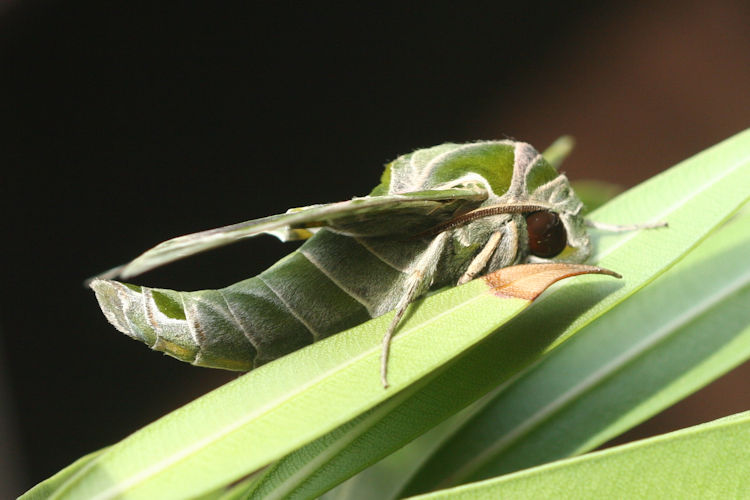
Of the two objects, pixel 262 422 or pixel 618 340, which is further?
pixel 618 340

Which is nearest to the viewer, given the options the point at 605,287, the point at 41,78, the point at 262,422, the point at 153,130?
the point at 262,422

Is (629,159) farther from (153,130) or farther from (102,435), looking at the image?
(102,435)

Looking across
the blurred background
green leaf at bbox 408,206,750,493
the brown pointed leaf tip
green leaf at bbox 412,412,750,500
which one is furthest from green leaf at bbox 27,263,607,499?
the blurred background

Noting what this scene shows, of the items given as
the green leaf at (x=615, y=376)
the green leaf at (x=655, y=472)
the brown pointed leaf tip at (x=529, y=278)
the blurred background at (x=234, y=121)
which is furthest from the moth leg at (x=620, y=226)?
the blurred background at (x=234, y=121)

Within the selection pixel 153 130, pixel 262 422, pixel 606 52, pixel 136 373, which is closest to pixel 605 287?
pixel 262 422

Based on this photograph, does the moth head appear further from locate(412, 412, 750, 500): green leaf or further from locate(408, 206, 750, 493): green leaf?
locate(412, 412, 750, 500): green leaf

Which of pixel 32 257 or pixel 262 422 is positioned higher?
pixel 32 257

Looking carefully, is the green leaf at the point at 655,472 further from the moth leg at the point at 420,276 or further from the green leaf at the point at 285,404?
the moth leg at the point at 420,276
